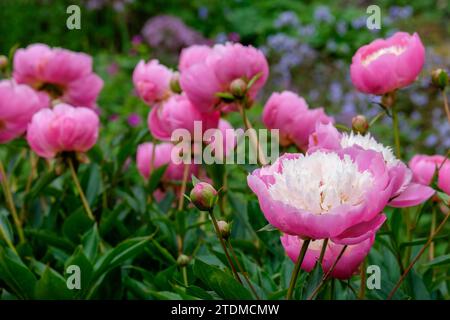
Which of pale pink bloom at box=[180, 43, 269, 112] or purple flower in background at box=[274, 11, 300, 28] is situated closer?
pale pink bloom at box=[180, 43, 269, 112]

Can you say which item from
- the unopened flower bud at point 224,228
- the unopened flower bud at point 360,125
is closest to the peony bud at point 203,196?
the unopened flower bud at point 224,228

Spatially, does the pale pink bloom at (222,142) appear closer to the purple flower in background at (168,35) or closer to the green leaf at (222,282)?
the green leaf at (222,282)

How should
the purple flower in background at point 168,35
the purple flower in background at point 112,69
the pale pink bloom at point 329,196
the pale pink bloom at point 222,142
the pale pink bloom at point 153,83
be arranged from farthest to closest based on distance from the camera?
the purple flower in background at point 168,35, the purple flower in background at point 112,69, the pale pink bloom at point 153,83, the pale pink bloom at point 222,142, the pale pink bloom at point 329,196

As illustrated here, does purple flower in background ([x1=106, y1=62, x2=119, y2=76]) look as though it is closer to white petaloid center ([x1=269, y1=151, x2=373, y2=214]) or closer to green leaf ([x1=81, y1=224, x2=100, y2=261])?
green leaf ([x1=81, y1=224, x2=100, y2=261])

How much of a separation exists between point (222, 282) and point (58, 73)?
64 cm

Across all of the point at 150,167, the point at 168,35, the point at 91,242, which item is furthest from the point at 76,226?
the point at 168,35

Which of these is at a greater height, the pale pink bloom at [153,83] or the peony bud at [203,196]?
the pale pink bloom at [153,83]

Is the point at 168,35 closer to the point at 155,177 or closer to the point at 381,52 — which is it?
the point at 155,177

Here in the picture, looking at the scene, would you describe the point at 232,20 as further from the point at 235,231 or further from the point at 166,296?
the point at 166,296

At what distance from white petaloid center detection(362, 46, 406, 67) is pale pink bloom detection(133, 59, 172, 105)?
358 mm

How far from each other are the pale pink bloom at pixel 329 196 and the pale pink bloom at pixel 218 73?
0.33m

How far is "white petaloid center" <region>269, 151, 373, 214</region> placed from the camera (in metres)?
0.55

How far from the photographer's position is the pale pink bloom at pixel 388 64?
82cm

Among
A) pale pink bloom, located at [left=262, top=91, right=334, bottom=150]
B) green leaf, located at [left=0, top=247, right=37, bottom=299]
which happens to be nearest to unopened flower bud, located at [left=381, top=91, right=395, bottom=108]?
pale pink bloom, located at [left=262, top=91, right=334, bottom=150]
